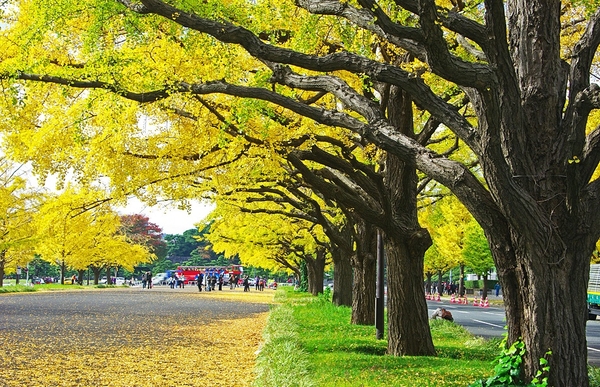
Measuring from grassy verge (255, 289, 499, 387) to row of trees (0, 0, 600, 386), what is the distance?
3.18 ft

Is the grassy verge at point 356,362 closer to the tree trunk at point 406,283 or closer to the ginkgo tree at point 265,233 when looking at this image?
the tree trunk at point 406,283

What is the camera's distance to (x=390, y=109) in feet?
40.8

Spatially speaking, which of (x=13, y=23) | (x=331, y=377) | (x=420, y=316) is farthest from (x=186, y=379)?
(x=13, y=23)

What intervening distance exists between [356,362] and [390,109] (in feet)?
15.0

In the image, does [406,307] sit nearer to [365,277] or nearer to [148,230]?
[365,277]

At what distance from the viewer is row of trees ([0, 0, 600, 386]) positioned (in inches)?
255

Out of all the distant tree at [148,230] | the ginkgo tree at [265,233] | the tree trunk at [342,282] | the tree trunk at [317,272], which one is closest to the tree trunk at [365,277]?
the ginkgo tree at [265,233]

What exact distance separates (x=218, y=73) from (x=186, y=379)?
13.9ft

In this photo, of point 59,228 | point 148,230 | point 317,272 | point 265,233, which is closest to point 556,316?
point 59,228

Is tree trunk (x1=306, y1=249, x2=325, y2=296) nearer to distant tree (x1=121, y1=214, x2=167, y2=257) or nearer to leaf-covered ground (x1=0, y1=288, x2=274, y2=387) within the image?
leaf-covered ground (x1=0, y1=288, x2=274, y2=387)

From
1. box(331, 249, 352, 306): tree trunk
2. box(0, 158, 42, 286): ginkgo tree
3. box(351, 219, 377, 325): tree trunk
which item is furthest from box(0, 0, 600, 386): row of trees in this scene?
box(0, 158, 42, 286): ginkgo tree

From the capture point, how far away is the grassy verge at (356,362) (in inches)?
331

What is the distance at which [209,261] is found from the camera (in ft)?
414

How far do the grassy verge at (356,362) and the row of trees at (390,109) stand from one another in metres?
0.97
